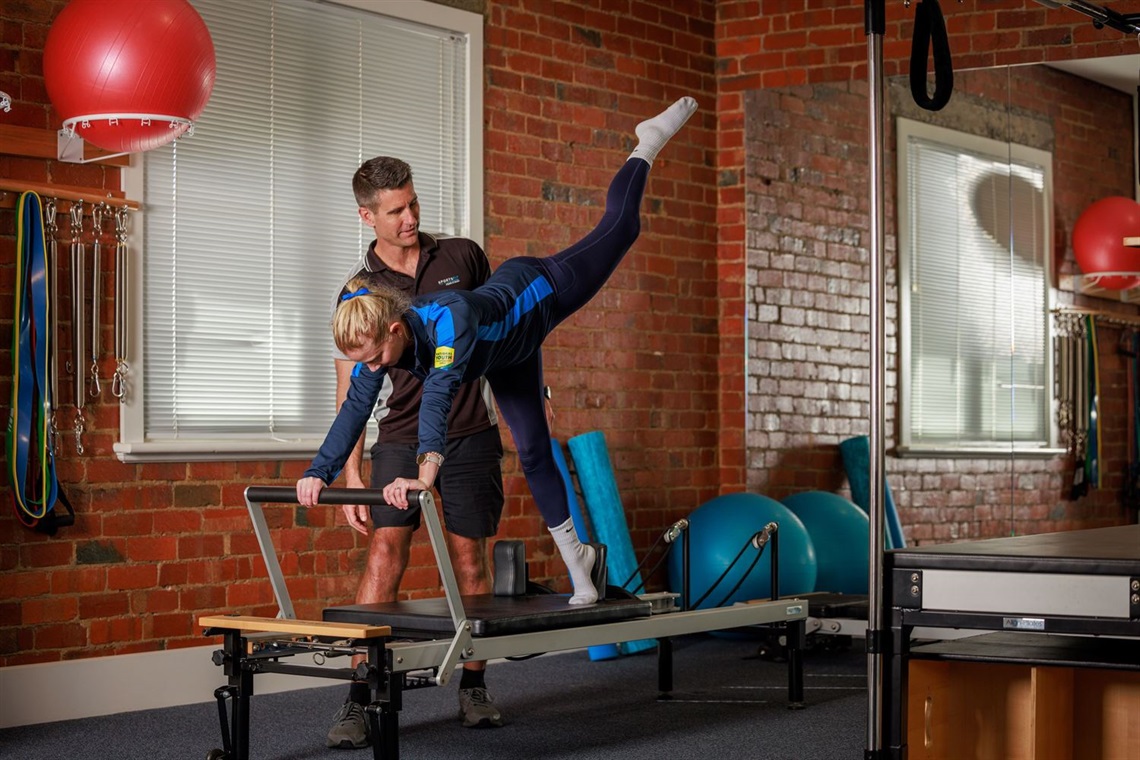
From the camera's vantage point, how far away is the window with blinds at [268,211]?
493 centimetres

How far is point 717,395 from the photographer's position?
7.09m

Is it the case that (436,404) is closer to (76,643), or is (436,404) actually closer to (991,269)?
(76,643)

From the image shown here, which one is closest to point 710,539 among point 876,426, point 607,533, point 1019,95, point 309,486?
point 607,533

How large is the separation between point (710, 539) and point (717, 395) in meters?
1.22

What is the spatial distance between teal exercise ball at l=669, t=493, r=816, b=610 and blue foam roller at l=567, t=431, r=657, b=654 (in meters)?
0.29

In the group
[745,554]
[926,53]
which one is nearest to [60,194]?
[926,53]

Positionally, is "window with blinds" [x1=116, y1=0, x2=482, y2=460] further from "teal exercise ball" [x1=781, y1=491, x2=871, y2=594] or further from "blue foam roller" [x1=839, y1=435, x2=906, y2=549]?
"blue foam roller" [x1=839, y1=435, x2=906, y2=549]

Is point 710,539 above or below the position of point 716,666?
above

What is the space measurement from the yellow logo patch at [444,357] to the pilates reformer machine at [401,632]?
35cm

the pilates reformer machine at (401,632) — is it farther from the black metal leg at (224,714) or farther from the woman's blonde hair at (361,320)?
the woman's blonde hair at (361,320)

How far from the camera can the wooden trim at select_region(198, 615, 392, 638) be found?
10.8 ft

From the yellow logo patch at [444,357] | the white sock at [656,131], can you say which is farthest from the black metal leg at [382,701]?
A: the white sock at [656,131]

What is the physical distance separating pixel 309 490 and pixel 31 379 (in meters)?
1.46

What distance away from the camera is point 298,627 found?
3479 millimetres
